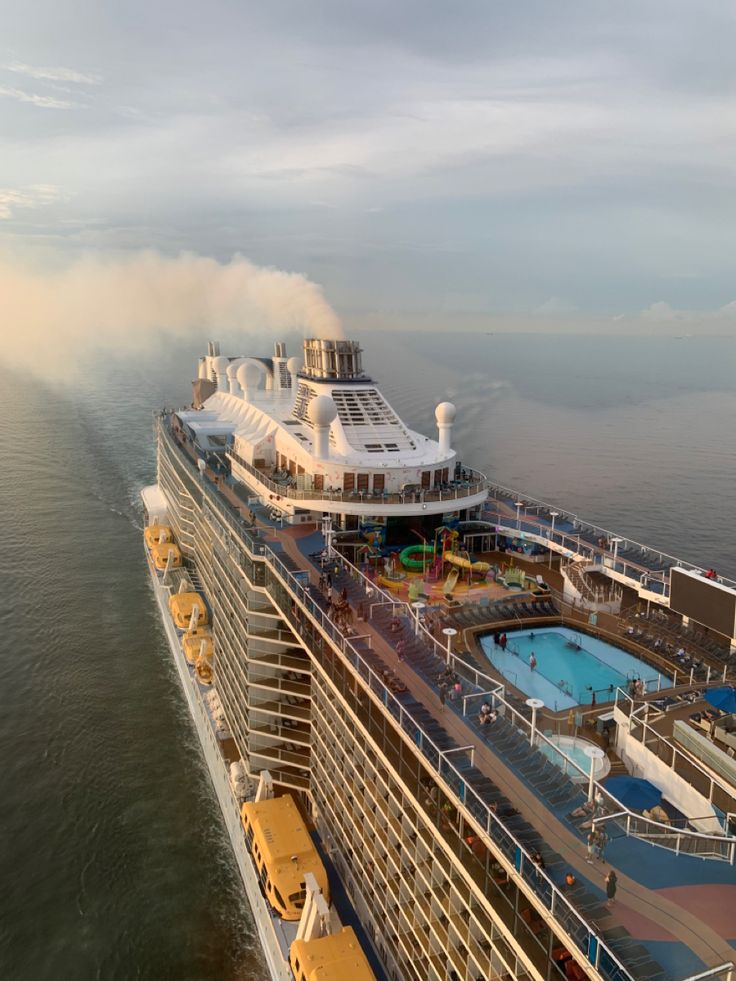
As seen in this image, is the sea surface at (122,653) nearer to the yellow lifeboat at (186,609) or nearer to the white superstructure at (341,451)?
the yellow lifeboat at (186,609)

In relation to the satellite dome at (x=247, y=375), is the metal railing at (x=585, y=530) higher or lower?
lower

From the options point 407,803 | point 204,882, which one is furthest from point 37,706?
point 407,803

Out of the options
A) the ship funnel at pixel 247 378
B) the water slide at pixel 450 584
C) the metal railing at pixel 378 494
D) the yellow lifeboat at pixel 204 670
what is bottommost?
the yellow lifeboat at pixel 204 670

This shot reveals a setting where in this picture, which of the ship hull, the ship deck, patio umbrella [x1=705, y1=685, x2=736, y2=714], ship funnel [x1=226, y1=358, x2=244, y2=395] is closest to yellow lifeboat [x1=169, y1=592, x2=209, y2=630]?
the ship hull

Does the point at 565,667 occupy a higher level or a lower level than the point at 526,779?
lower

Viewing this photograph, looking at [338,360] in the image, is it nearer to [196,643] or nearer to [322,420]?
[322,420]

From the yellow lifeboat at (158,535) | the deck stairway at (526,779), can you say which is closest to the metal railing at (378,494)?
the deck stairway at (526,779)

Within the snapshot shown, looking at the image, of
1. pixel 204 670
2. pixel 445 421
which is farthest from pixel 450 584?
pixel 204 670
